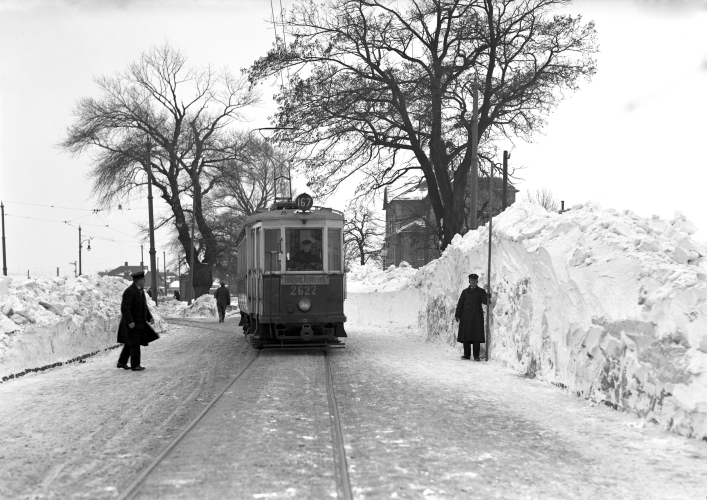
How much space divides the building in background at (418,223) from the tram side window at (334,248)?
24.9ft

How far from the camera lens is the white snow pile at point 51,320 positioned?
11.4 meters

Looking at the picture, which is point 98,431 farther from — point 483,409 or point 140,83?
point 140,83

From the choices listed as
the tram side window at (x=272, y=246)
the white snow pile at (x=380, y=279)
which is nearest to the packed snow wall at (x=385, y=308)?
the white snow pile at (x=380, y=279)

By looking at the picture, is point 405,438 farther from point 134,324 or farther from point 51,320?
point 51,320

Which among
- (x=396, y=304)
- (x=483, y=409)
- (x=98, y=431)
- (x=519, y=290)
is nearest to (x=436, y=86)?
(x=396, y=304)

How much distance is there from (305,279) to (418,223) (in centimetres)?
4646

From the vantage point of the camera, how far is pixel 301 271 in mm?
14266

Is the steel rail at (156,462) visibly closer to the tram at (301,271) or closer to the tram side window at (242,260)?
the tram at (301,271)

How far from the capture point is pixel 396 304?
Answer: 26.7 meters

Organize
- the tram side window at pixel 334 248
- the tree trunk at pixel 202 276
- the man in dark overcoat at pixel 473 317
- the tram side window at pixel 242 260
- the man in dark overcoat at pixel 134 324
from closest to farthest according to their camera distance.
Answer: the man in dark overcoat at pixel 134 324, the man in dark overcoat at pixel 473 317, the tram side window at pixel 334 248, the tram side window at pixel 242 260, the tree trunk at pixel 202 276

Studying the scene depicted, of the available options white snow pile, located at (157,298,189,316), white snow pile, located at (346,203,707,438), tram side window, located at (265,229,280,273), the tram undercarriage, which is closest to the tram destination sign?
tram side window, located at (265,229,280,273)

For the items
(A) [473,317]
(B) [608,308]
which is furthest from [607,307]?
(A) [473,317]

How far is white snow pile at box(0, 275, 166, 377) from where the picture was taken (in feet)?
37.4

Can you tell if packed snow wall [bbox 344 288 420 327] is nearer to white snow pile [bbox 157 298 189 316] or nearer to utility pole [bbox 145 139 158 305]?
utility pole [bbox 145 139 158 305]
